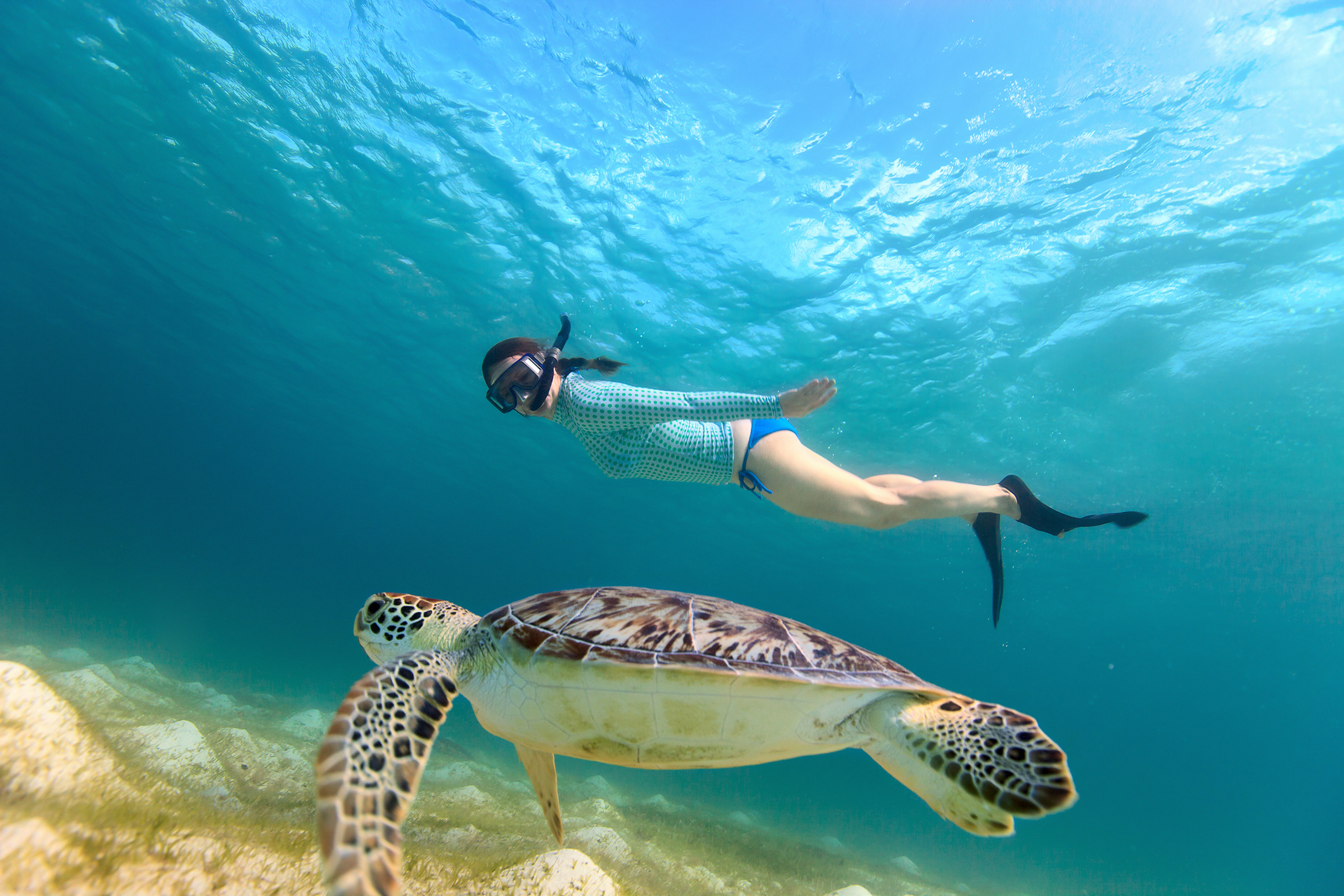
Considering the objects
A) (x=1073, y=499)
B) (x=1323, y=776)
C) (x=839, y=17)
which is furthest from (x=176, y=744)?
(x=1323, y=776)

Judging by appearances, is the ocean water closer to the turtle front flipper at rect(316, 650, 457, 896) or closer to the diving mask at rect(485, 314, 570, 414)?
→ the diving mask at rect(485, 314, 570, 414)

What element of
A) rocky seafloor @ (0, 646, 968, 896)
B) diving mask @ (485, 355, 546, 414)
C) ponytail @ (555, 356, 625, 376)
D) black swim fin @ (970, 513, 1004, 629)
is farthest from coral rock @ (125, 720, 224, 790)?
black swim fin @ (970, 513, 1004, 629)

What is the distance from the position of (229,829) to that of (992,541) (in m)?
4.93

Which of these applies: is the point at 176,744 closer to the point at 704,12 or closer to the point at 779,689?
the point at 779,689

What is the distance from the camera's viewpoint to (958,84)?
7.07 metres

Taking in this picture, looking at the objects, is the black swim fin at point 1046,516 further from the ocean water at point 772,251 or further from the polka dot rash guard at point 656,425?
the ocean water at point 772,251

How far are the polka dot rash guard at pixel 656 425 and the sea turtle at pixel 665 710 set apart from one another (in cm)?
136

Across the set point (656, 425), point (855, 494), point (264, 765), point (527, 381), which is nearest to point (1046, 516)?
point (855, 494)

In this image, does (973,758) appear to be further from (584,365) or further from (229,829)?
(584,365)

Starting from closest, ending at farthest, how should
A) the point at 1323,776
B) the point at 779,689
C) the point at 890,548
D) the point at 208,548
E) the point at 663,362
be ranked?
the point at 779,689 < the point at 663,362 < the point at 890,548 < the point at 1323,776 < the point at 208,548

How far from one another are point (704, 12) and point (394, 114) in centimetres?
551

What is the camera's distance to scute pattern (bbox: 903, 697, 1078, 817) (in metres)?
1.52

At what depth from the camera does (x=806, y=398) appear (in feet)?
11.0

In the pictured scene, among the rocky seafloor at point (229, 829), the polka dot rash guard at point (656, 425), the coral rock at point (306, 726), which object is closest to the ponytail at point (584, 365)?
the polka dot rash guard at point (656, 425)
